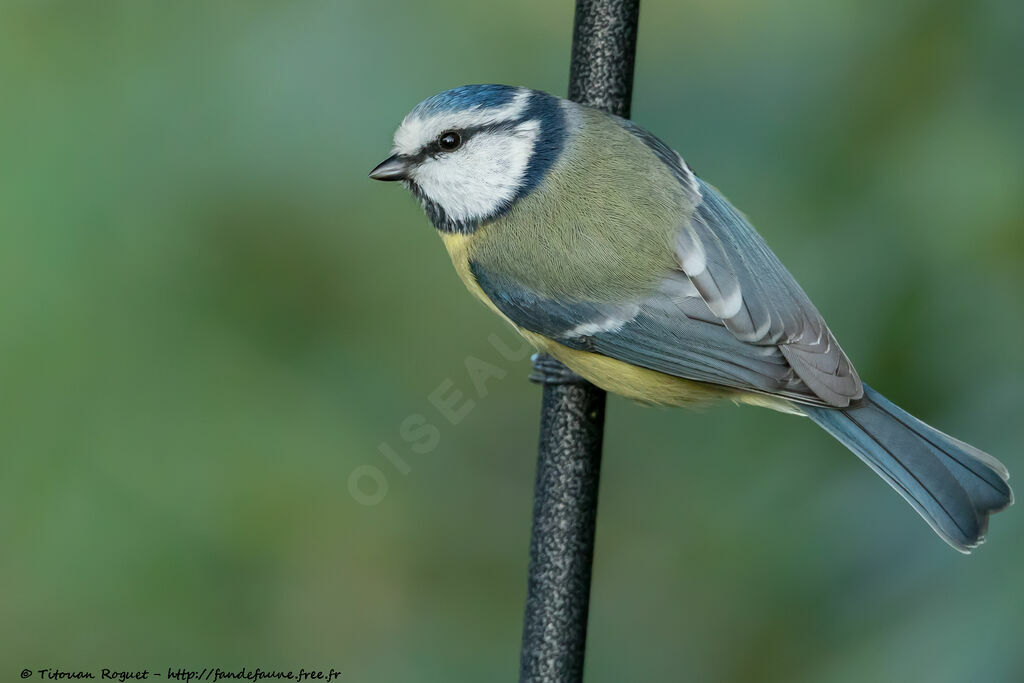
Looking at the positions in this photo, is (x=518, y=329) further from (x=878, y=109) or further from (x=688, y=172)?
(x=878, y=109)

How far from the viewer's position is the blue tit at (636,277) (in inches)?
54.1

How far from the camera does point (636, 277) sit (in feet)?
4.60

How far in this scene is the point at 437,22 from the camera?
1827 millimetres

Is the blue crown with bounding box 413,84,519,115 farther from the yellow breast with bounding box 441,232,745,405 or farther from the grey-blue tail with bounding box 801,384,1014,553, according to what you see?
the grey-blue tail with bounding box 801,384,1014,553

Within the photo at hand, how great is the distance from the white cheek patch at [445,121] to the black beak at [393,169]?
12 mm

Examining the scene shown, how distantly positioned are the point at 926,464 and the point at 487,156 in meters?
0.68

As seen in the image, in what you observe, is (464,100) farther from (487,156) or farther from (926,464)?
(926,464)

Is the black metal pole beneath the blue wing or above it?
beneath

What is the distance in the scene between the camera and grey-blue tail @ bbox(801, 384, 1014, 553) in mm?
1309

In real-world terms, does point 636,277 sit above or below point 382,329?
above

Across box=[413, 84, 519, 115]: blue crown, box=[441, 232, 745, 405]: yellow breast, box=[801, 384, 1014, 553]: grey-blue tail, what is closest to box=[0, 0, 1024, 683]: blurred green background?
box=[801, 384, 1014, 553]: grey-blue tail

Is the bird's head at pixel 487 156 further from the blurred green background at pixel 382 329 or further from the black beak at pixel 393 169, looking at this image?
the blurred green background at pixel 382 329

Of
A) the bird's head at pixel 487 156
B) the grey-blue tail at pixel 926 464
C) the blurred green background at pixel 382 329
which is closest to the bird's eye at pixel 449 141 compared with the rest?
the bird's head at pixel 487 156

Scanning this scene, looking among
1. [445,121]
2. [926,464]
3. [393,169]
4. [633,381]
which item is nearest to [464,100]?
[445,121]
